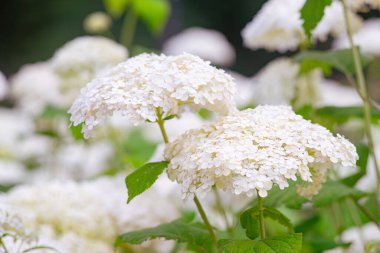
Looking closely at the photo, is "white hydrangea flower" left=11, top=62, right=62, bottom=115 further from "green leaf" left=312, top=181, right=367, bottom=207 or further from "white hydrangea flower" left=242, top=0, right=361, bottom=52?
"green leaf" left=312, top=181, right=367, bottom=207

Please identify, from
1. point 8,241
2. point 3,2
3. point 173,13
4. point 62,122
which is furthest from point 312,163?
point 3,2

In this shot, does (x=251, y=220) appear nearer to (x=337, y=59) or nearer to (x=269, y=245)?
(x=269, y=245)

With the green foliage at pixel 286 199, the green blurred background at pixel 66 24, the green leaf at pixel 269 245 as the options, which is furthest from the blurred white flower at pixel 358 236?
the green blurred background at pixel 66 24

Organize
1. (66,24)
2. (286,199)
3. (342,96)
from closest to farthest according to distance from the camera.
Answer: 1. (286,199)
2. (342,96)
3. (66,24)

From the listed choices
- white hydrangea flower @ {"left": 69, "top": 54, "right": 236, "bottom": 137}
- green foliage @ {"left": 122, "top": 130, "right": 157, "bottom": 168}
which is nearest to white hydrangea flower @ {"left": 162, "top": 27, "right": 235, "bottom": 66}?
green foliage @ {"left": 122, "top": 130, "right": 157, "bottom": 168}

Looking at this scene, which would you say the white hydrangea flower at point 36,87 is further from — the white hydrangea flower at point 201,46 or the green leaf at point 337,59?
the green leaf at point 337,59

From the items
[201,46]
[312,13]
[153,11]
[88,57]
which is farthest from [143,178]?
[201,46]
